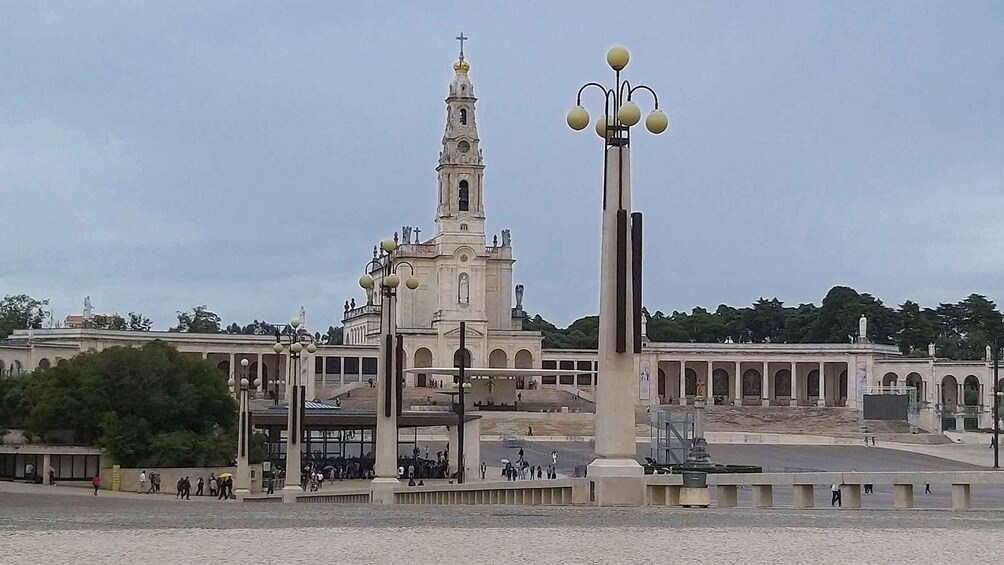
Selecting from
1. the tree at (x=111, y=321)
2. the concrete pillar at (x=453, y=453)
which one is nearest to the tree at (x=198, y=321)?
the tree at (x=111, y=321)

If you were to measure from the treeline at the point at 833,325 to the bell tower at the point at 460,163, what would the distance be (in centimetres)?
2639

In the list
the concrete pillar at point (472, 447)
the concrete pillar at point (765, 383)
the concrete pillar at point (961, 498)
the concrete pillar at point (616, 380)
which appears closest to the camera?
the concrete pillar at point (616, 380)

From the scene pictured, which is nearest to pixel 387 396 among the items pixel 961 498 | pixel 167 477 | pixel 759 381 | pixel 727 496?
pixel 727 496

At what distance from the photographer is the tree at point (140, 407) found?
157 feet

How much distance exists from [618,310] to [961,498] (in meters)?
5.10

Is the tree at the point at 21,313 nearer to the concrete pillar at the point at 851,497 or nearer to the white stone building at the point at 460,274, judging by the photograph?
the white stone building at the point at 460,274

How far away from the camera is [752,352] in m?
106

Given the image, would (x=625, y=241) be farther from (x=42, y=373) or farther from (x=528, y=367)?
(x=528, y=367)

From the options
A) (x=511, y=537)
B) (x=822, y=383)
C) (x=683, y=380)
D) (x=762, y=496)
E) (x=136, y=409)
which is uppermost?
(x=683, y=380)

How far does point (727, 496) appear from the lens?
20234 mm

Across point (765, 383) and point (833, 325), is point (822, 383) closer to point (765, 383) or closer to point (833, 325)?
Result: point (765, 383)

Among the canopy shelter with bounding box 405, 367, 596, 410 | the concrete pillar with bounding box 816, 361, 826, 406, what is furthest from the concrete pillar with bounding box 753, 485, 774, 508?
the concrete pillar with bounding box 816, 361, 826, 406

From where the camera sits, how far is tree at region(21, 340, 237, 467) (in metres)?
48.0

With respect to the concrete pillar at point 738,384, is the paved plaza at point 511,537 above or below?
below
